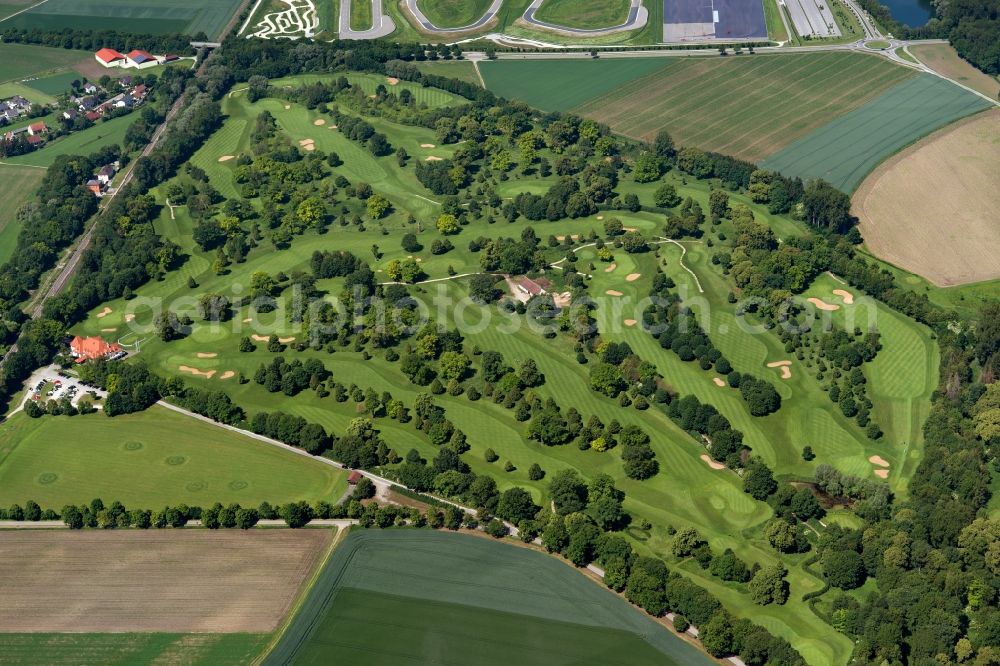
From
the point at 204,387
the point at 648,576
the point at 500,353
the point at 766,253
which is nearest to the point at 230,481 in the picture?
the point at 204,387

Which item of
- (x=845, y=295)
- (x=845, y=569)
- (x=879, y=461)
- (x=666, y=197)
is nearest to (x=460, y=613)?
(x=845, y=569)

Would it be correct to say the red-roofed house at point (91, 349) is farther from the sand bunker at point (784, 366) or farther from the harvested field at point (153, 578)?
the sand bunker at point (784, 366)

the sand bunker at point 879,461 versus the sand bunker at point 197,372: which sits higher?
the sand bunker at point 197,372

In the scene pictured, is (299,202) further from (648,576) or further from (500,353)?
(648,576)

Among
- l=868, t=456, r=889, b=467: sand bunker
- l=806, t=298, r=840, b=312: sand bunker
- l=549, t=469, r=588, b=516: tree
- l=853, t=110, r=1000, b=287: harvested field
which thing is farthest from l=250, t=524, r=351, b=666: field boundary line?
l=853, t=110, r=1000, b=287: harvested field

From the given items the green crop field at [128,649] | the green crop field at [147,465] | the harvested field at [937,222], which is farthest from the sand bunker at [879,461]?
the green crop field at [128,649]

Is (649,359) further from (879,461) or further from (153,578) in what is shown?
(153,578)

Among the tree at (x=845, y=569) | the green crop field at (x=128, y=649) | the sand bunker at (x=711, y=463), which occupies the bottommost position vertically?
the green crop field at (x=128, y=649)
